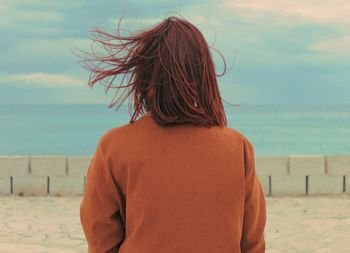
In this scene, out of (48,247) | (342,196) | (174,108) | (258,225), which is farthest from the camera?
(342,196)

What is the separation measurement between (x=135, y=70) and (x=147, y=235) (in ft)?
1.60

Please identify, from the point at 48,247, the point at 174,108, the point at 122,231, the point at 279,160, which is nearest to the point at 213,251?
the point at 122,231

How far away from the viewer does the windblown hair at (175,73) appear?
1658mm

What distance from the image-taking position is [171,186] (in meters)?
1.66

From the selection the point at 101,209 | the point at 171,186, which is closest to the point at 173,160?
the point at 171,186

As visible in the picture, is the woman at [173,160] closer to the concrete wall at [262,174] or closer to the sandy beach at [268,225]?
the sandy beach at [268,225]

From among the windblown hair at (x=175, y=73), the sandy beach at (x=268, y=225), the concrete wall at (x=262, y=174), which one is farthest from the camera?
the concrete wall at (x=262, y=174)

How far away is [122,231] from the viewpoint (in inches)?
69.5

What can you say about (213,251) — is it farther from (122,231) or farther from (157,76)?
(157,76)

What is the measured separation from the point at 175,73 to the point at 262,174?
739 centimetres

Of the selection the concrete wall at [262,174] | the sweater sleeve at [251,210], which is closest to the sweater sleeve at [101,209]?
the sweater sleeve at [251,210]

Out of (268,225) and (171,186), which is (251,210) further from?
(268,225)

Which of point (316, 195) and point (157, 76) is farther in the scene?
point (316, 195)

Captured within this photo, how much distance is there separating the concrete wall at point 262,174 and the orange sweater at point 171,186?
723 cm
